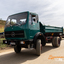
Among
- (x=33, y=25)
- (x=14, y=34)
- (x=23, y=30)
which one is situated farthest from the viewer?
(x=33, y=25)

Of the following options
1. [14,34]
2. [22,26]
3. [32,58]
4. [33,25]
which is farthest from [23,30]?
[32,58]

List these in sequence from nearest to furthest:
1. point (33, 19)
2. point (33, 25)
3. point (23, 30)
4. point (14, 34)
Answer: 1. point (23, 30)
2. point (14, 34)
3. point (33, 25)
4. point (33, 19)

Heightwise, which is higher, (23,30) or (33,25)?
(33,25)

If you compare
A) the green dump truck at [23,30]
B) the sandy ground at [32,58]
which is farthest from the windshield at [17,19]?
the sandy ground at [32,58]

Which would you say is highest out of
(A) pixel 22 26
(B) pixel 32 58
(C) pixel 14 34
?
(A) pixel 22 26

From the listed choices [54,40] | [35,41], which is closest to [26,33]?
[35,41]

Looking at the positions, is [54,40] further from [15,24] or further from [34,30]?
[15,24]

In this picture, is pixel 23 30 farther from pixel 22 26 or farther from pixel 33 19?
pixel 33 19

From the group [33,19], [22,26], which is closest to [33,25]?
[33,19]

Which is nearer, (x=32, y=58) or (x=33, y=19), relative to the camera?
(x=32, y=58)

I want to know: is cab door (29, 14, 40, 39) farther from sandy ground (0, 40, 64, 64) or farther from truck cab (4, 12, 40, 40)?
sandy ground (0, 40, 64, 64)

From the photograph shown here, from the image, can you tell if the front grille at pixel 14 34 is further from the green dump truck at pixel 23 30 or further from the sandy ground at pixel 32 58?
the sandy ground at pixel 32 58

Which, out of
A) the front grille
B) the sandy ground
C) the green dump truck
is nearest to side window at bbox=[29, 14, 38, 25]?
the green dump truck

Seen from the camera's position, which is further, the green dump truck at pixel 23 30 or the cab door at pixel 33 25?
the cab door at pixel 33 25
